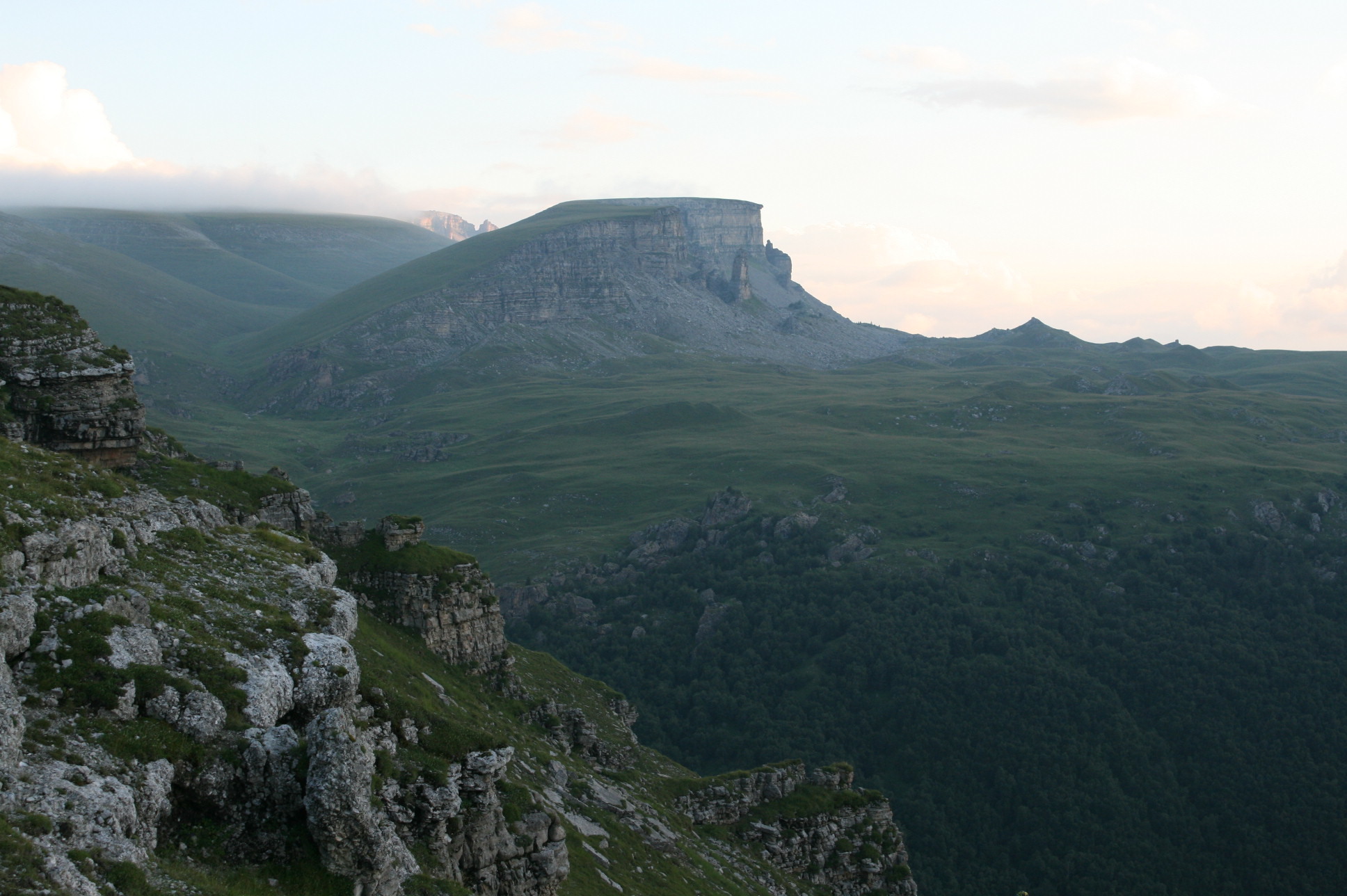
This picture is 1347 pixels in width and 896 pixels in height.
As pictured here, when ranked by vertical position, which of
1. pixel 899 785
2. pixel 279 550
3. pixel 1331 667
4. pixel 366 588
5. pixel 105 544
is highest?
pixel 105 544

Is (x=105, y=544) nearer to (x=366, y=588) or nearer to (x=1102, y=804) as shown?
(x=366, y=588)

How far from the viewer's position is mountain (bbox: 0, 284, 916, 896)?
26.4 metres

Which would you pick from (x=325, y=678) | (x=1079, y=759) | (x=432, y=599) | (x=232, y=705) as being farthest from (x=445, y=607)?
(x=1079, y=759)

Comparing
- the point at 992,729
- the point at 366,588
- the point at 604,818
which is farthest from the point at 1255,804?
the point at 366,588

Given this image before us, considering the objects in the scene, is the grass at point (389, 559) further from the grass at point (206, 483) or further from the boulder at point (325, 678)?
the boulder at point (325, 678)

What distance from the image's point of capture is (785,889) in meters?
75.0

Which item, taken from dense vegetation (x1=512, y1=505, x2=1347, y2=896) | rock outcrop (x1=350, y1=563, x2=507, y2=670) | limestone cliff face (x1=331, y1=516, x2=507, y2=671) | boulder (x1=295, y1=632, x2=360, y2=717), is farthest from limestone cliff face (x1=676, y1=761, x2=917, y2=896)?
dense vegetation (x1=512, y1=505, x2=1347, y2=896)

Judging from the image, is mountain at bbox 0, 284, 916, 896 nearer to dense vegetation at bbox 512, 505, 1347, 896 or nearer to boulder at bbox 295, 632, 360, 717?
boulder at bbox 295, 632, 360, 717

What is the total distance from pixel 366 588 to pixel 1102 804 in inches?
5666

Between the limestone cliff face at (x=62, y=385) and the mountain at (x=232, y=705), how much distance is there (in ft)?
0.43

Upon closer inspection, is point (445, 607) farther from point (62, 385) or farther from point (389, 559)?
point (62, 385)

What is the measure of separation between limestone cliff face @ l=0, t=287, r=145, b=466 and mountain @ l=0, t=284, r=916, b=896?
0.43 feet

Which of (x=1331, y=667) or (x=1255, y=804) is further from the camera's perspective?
(x=1331, y=667)

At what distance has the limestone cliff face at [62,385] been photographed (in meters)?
48.1
